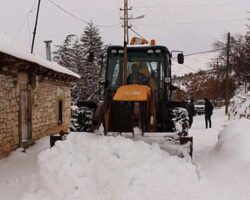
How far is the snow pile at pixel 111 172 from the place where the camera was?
20.4ft

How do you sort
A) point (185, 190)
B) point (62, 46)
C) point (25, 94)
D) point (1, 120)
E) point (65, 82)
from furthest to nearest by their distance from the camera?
1. point (62, 46)
2. point (65, 82)
3. point (25, 94)
4. point (1, 120)
5. point (185, 190)

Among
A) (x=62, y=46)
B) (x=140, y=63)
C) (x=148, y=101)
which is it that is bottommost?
(x=148, y=101)

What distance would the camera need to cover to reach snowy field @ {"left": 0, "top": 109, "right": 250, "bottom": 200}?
624cm

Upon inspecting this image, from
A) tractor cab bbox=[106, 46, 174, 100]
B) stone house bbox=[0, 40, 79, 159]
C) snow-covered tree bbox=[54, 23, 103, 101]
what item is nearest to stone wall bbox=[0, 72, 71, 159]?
stone house bbox=[0, 40, 79, 159]

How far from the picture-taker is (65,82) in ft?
59.0

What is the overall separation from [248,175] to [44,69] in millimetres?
8095

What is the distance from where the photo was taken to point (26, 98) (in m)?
12.9

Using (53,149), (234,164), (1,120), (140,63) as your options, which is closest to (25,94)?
(1,120)

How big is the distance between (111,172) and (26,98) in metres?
6.91

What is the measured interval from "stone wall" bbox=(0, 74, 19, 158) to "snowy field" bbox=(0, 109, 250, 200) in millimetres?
2336

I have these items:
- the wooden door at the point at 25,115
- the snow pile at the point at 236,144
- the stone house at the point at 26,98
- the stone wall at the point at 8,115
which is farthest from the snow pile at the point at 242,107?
the stone wall at the point at 8,115

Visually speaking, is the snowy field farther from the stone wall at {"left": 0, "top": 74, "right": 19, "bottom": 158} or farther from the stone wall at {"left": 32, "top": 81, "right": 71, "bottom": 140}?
the stone wall at {"left": 32, "top": 81, "right": 71, "bottom": 140}

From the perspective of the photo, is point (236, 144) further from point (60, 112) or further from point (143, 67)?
point (60, 112)

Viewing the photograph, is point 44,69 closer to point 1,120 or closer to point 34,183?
point 1,120
